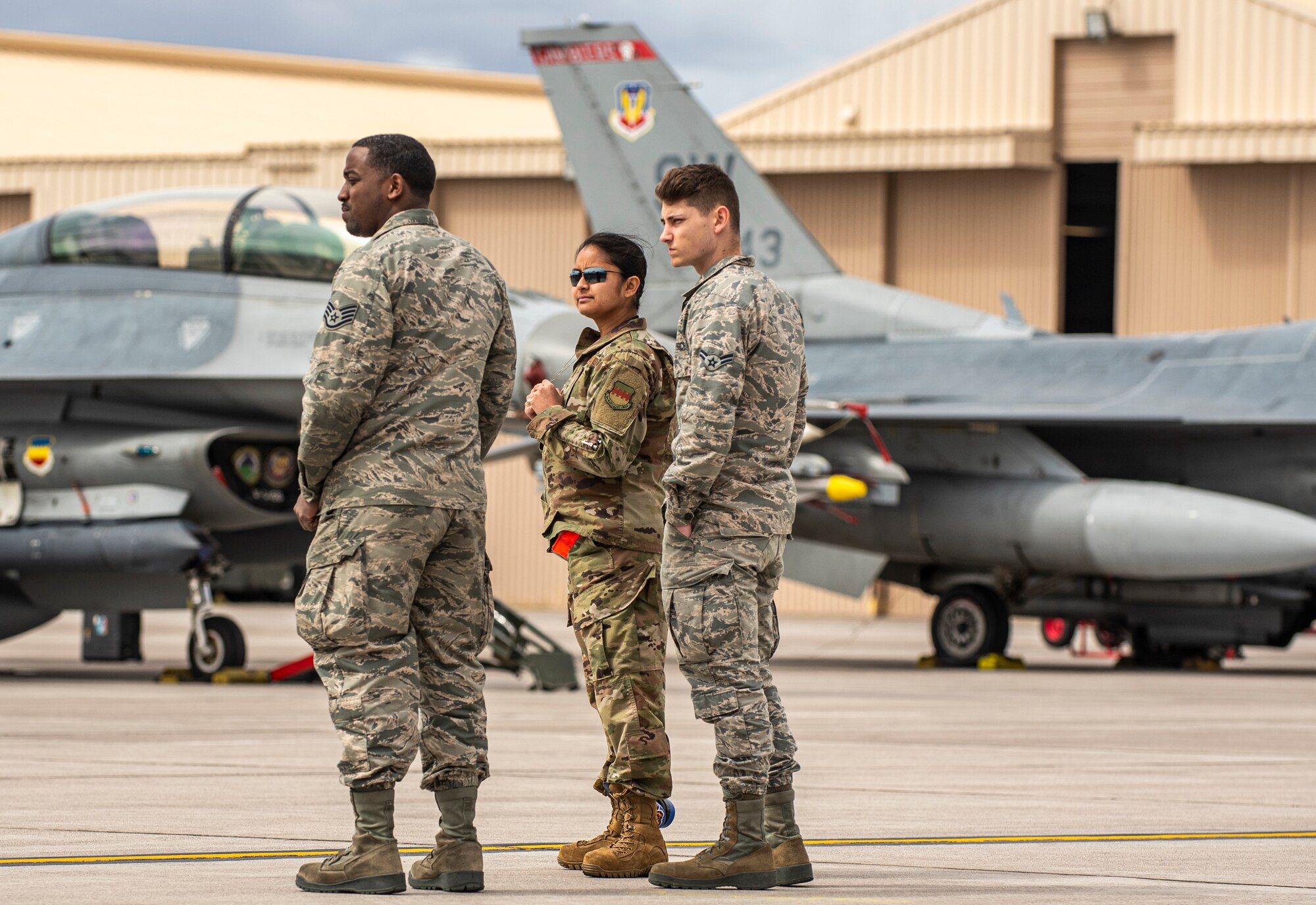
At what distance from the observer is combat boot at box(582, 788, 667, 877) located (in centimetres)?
504

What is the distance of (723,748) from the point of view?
16.0 feet

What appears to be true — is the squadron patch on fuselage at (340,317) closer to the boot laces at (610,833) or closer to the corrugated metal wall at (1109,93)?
the boot laces at (610,833)

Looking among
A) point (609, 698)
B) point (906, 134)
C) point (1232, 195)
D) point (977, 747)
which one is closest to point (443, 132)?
point (906, 134)

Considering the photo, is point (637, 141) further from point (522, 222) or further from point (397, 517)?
point (397, 517)

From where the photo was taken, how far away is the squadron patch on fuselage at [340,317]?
15.5 ft

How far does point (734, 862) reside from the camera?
190 inches

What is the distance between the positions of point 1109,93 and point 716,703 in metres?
26.7

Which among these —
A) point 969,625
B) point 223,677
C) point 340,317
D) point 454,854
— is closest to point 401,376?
point 340,317

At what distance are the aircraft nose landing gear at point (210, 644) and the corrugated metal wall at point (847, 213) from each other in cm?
1898

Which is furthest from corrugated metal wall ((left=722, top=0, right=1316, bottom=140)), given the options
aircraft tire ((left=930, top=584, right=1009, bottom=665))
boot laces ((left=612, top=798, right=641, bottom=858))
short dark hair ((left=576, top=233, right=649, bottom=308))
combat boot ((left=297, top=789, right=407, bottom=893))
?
combat boot ((left=297, top=789, right=407, bottom=893))

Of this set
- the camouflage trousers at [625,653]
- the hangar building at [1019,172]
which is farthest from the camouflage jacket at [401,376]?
the hangar building at [1019,172]

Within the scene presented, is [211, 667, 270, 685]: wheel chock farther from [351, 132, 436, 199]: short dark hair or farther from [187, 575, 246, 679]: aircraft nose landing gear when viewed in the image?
[351, 132, 436, 199]: short dark hair

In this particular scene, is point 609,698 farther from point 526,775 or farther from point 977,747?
point 977,747

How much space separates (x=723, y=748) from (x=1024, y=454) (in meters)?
12.0
